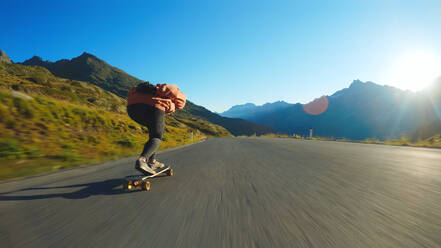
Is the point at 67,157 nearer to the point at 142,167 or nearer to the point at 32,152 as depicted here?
the point at 32,152

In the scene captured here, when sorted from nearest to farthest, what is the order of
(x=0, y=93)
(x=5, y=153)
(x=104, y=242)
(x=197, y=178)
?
(x=104, y=242) < (x=197, y=178) < (x=5, y=153) < (x=0, y=93)

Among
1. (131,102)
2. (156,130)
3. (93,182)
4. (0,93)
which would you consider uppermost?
(0,93)

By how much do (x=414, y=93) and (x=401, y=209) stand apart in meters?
234

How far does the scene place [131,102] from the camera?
3.27 meters

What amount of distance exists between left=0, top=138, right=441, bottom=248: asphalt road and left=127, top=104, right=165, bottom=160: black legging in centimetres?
62

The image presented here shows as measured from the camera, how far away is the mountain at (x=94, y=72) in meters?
157

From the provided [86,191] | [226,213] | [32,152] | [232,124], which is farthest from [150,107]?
[232,124]

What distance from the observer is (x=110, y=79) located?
16750cm

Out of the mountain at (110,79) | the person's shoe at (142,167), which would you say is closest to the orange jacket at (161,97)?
the person's shoe at (142,167)

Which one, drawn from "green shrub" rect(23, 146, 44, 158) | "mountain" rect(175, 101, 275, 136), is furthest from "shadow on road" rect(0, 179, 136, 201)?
"mountain" rect(175, 101, 275, 136)

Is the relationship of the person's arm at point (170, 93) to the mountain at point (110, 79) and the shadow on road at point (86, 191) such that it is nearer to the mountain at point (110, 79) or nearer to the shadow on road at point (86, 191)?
the shadow on road at point (86, 191)

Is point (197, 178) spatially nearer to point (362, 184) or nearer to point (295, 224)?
point (295, 224)

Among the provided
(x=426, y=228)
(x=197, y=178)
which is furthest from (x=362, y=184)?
(x=197, y=178)

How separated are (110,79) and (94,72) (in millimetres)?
16708
